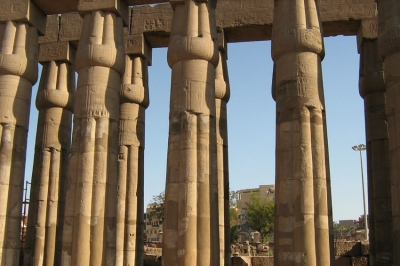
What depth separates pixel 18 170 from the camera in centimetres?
1645

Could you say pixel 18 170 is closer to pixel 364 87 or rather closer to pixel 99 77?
pixel 99 77

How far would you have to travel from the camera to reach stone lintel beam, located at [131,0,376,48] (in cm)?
1877

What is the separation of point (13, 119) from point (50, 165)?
4073 mm

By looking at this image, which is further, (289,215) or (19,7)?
(19,7)

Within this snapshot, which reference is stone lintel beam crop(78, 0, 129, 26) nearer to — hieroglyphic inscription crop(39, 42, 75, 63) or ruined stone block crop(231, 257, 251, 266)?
hieroglyphic inscription crop(39, 42, 75, 63)

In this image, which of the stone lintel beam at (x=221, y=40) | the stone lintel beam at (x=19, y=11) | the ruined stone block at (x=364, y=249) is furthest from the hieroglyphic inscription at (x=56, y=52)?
the ruined stone block at (x=364, y=249)

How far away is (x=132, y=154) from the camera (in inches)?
767

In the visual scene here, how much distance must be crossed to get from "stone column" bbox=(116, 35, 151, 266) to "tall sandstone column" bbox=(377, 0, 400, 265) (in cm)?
950

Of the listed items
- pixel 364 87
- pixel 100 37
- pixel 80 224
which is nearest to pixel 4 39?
pixel 100 37

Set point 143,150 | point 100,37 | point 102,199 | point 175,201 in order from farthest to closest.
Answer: point 143,150, point 100,37, point 102,199, point 175,201

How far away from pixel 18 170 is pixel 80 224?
3650 millimetres

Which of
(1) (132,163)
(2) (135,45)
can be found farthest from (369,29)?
(1) (132,163)

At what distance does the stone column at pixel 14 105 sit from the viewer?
15898 mm

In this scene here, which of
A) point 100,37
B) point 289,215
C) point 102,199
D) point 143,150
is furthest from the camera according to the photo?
point 143,150
